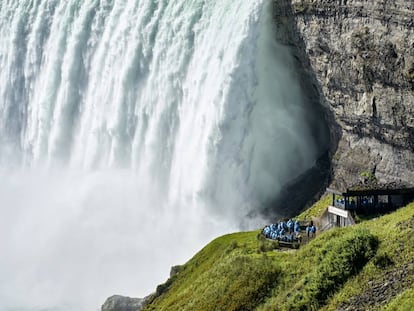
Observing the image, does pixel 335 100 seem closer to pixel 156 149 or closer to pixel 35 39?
pixel 156 149

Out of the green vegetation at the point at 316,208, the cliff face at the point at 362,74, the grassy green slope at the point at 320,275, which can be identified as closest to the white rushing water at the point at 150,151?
the cliff face at the point at 362,74

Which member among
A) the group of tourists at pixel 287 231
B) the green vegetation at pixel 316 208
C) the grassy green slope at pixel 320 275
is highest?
the green vegetation at pixel 316 208

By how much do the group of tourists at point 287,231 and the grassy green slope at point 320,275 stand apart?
664mm

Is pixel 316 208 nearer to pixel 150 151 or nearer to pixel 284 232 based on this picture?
pixel 284 232

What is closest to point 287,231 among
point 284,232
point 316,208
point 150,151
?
point 284,232

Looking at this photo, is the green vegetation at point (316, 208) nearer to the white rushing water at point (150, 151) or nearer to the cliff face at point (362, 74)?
the cliff face at point (362, 74)

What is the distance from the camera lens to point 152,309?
32469mm

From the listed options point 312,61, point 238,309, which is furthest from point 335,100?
point 238,309

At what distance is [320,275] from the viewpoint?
24219mm

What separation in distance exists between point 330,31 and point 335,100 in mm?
3089

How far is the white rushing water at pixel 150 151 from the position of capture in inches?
1620

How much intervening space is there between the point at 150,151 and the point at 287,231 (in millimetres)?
14214

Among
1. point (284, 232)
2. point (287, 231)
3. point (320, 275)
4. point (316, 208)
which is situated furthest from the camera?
point (316, 208)

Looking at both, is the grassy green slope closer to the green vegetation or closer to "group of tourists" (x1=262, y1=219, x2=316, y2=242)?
"group of tourists" (x1=262, y1=219, x2=316, y2=242)
